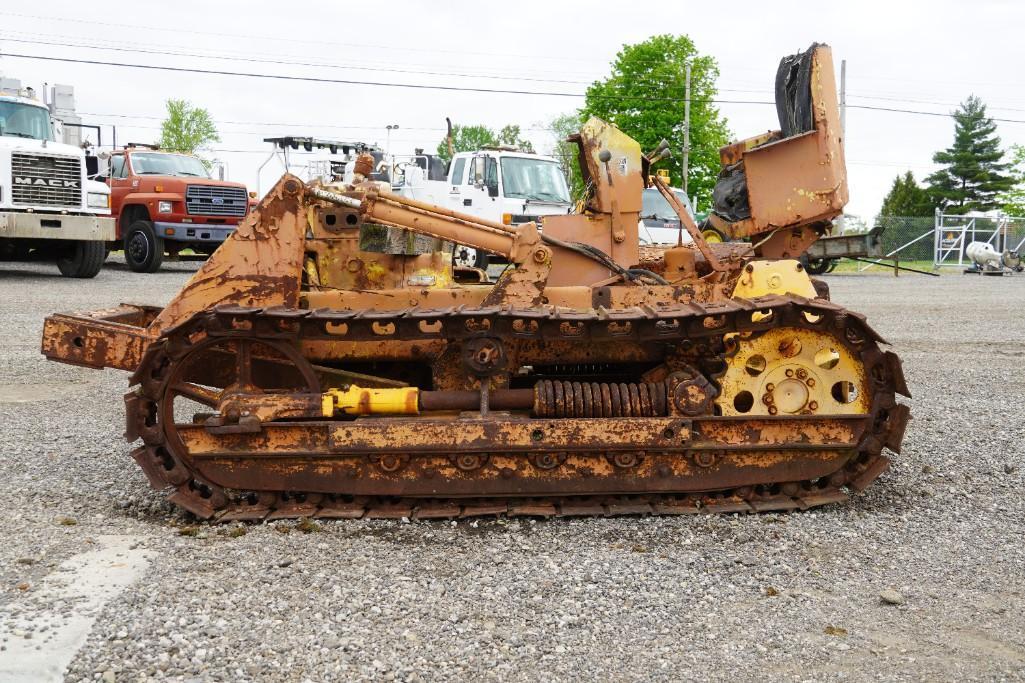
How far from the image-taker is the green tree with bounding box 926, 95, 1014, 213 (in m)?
78.9

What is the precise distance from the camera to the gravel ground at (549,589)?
3.81 meters

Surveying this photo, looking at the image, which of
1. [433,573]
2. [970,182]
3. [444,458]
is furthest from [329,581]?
[970,182]

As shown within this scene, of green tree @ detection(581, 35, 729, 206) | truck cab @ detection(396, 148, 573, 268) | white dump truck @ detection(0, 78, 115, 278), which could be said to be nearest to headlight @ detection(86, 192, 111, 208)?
white dump truck @ detection(0, 78, 115, 278)

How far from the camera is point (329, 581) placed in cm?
457

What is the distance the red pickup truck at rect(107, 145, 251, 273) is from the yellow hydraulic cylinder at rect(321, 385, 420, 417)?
56.0ft

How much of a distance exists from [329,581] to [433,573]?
0.48 metres

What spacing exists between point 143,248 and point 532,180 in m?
8.63

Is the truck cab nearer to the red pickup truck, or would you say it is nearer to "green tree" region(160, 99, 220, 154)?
the red pickup truck

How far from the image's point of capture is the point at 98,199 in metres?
19.7

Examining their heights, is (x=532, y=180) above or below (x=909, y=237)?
above

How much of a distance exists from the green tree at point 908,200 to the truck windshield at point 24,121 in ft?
224

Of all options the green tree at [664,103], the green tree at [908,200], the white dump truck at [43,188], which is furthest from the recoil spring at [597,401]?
the green tree at [908,200]

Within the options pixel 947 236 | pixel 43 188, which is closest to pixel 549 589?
pixel 43 188

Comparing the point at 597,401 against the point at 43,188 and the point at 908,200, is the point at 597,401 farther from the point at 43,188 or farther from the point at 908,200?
the point at 908,200
